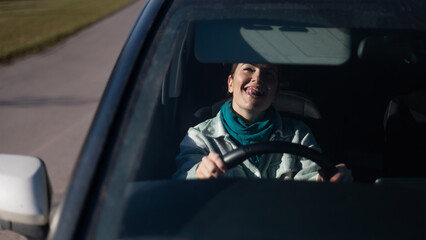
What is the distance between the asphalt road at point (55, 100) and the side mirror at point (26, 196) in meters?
2.35

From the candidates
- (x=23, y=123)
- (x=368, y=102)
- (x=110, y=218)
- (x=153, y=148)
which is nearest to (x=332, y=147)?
(x=368, y=102)

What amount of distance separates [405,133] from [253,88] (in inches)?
31.0

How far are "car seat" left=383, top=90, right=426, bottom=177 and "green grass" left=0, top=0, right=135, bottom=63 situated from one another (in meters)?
7.14

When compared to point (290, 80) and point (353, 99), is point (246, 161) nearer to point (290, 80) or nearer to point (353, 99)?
point (290, 80)

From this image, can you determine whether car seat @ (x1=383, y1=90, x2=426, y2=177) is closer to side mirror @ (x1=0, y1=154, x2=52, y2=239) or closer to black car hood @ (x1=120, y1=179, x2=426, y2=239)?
black car hood @ (x1=120, y1=179, x2=426, y2=239)

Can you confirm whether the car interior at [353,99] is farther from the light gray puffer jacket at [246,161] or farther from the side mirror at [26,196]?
the side mirror at [26,196]

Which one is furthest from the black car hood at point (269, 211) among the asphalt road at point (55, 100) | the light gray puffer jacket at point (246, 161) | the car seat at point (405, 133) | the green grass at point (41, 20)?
the green grass at point (41, 20)

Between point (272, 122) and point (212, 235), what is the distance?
84 centimetres

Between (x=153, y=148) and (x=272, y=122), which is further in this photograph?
(x=272, y=122)

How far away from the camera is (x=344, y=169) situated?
5.94 ft

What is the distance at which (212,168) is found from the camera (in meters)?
1.68

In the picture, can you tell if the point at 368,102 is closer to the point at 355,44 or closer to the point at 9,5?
the point at 355,44

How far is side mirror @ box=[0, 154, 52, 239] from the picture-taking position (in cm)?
135

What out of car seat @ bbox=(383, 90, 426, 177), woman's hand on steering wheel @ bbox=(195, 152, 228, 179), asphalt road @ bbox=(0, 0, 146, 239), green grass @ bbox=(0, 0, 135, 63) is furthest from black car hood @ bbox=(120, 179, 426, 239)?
green grass @ bbox=(0, 0, 135, 63)
